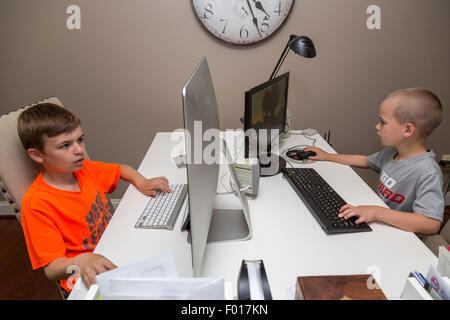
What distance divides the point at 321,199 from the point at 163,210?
1.95 ft

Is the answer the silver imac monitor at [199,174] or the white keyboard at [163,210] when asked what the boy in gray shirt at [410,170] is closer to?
the silver imac monitor at [199,174]

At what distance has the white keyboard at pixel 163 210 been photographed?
991 mm

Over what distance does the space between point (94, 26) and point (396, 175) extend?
190 centimetres

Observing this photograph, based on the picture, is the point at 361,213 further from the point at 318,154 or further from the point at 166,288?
the point at 166,288

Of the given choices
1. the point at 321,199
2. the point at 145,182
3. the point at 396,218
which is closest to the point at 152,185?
the point at 145,182

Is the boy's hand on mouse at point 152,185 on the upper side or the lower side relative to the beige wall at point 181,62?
lower

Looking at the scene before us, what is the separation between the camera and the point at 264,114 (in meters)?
1.27

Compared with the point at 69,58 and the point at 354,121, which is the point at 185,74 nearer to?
the point at 69,58

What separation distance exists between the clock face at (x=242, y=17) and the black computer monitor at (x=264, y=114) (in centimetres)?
57

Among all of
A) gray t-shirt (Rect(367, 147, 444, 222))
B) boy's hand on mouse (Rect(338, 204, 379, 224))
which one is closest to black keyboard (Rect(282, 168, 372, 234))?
boy's hand on mouse (Rect(338, 204, 379, 224))

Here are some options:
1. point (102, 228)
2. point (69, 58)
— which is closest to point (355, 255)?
point (102, 228)

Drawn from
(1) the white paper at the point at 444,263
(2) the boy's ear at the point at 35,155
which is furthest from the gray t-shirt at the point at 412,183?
(2) the boy's ear at the point at 35,155

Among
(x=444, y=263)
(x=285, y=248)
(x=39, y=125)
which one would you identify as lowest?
(x=285, y=248)

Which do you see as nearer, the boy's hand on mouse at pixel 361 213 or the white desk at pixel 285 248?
the white desk at pixel 285 248
